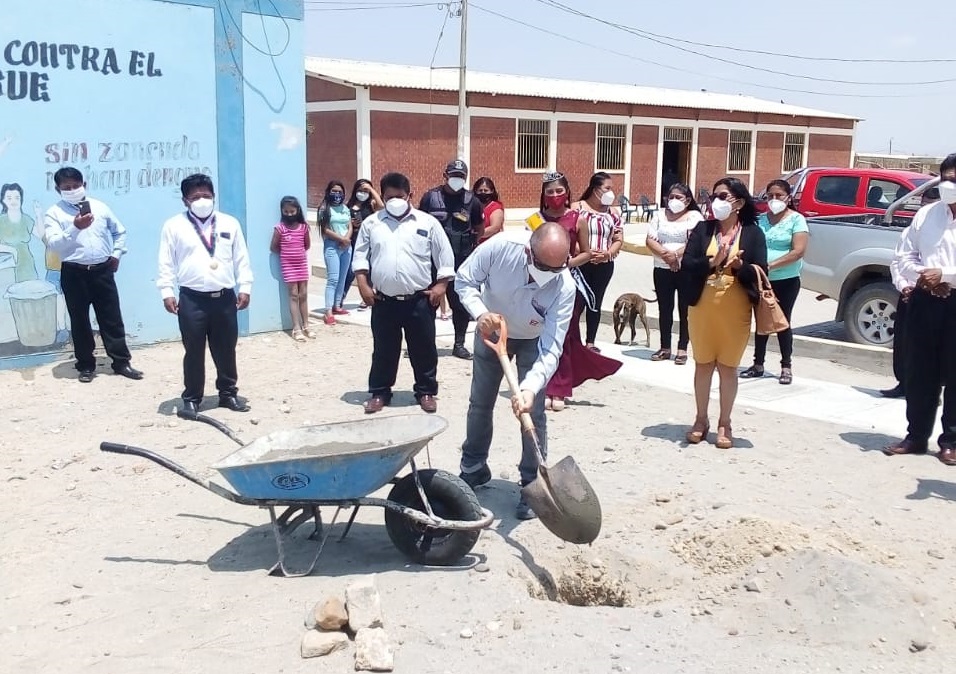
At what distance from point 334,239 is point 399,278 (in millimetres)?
4199

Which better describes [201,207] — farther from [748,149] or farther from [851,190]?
[748,149]

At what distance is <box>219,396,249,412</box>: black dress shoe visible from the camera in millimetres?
7211

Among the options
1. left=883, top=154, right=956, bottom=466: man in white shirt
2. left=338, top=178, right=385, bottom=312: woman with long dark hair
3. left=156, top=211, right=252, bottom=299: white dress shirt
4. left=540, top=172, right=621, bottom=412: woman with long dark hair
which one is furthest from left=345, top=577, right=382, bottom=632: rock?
left=338, top=178, right=385, bottom=312: woman with long dark hair

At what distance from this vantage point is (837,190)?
43.9 feet

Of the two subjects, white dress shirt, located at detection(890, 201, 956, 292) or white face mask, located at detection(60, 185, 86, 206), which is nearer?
white dress shirt, located at detection(890, 201, 956, 292)

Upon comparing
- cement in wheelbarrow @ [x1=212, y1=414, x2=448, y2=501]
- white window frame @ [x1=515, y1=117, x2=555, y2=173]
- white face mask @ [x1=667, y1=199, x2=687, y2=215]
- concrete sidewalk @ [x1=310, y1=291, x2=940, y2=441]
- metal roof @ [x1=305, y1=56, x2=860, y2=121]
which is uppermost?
metal roof @ [x1=305, y1=56, x2=860, y2=121]

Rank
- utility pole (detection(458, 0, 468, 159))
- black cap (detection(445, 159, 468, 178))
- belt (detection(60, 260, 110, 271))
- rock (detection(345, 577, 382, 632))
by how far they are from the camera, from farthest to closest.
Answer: utility pole (detection(458, 0, 468, 159)) < black cap (detection(445, 159, 468, 178)) < belt (detection(60, 260, 110, 271)) < rock (detection(345, 577, 382, 632))

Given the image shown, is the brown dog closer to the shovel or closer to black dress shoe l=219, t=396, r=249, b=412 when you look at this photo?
black dress shoe l=219, t=396, r=249, b=412

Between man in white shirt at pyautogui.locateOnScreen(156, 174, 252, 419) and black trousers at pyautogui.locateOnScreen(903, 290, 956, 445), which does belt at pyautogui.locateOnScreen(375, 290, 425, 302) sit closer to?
man in white shirt at pyautogui.locateOnScreen(156, 174, 252, 419)

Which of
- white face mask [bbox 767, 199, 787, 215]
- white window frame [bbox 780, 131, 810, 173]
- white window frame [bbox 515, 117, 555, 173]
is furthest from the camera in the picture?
white window frame [bbox 780, 131, 810, 173]

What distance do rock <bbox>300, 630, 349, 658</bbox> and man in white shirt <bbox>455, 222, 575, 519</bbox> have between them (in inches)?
51.1

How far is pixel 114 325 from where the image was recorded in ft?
26.3

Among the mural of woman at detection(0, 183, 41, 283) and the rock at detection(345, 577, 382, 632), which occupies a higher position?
the mural of woman at detection(0, 183, 41, 283)

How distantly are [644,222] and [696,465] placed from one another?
83.0 ft
